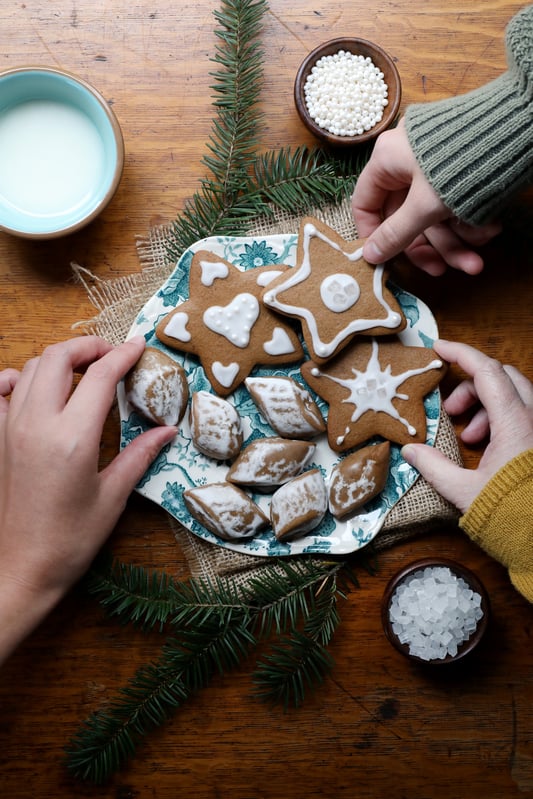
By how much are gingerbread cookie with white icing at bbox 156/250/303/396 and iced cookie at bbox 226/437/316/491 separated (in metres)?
0.12

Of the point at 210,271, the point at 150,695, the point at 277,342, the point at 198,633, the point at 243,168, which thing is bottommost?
the point at 150,695

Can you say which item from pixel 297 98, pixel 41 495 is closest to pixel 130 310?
pixel 41 495

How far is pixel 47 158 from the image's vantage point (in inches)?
46.2

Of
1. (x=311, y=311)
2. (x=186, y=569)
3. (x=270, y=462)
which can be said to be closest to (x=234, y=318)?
(x=311, y=311)

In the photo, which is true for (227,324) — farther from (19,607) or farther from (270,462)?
(19,607)

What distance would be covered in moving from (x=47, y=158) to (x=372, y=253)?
0.59m

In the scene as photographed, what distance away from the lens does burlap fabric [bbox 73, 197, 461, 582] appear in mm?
1183

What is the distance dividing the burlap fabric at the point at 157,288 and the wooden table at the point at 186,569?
0.09 feet

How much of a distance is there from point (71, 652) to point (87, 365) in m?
0.53

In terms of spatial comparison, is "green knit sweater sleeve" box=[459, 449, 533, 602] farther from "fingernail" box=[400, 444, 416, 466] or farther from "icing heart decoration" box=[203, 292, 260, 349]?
"icing heart decoration" box=[203, 292, 260, 349]

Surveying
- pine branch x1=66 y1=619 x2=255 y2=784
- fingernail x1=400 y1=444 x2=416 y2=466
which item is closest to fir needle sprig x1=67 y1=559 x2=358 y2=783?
pine branch x1=66 y1=619 x2=255 y2=784

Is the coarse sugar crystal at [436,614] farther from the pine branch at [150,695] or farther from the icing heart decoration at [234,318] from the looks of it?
the icing heart decoration at [234,318]

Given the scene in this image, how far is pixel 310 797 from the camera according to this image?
4.06ft

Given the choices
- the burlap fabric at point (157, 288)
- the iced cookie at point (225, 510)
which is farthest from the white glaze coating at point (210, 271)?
the iced cookie at point (225, 510)
